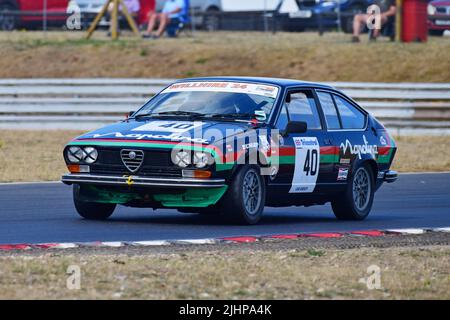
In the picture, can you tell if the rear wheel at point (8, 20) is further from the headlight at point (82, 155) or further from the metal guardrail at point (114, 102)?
the headlight at point (82, 155)

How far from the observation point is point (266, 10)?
32.4 m

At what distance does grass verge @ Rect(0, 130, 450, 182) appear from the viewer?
53.9ft

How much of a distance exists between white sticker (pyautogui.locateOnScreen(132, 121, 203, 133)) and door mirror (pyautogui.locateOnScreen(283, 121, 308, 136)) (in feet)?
2.78

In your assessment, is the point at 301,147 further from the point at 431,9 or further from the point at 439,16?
the point at 439,16

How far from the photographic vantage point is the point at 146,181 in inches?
417

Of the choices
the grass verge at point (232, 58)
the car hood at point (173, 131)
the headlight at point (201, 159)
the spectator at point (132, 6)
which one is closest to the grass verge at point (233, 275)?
the headlight at point (201, 159)

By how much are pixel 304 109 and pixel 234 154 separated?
154 cm

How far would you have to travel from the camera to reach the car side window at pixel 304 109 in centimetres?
1177

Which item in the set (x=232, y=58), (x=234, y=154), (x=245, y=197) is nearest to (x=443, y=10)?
(x=232, y=58)

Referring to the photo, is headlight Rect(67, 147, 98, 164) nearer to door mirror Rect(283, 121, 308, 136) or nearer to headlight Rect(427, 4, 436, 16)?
door mirror Rect(283, 121, 308, 136)

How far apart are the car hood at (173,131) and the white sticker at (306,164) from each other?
2.11ft

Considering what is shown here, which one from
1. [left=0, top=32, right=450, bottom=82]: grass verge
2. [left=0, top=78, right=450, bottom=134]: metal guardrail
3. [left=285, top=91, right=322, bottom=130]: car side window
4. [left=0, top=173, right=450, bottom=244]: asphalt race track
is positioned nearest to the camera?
[left=0, top=173, right=450, bottom=244]: asphalt race track

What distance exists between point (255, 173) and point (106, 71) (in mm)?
16895

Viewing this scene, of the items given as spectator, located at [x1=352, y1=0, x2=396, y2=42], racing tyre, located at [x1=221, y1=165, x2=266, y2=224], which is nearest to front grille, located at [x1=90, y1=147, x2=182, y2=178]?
racing tyre, located at [x1=221, y1=165, x2=266, y2=224]
